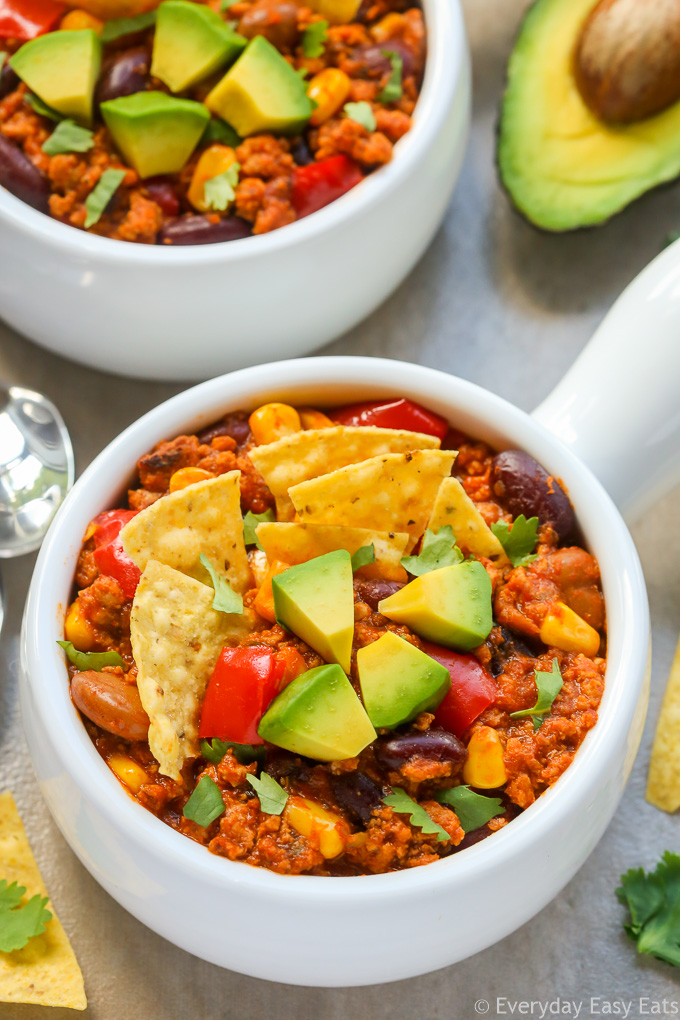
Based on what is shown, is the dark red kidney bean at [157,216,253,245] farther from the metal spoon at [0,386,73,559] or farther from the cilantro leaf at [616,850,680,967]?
the cilantro leaf at [616,850,680,967]

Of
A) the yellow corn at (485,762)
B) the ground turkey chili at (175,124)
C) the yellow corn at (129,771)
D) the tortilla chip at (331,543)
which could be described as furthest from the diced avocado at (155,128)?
the yellow corn at (485,762)

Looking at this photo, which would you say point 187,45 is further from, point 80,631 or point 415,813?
point 415,813

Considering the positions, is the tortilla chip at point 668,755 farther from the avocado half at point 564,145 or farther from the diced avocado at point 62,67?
the diced avocado at point 62,67

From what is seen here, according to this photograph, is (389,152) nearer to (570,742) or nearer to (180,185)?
(180,185)

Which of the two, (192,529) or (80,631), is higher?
(192,529)

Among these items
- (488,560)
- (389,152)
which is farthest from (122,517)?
(389,152)

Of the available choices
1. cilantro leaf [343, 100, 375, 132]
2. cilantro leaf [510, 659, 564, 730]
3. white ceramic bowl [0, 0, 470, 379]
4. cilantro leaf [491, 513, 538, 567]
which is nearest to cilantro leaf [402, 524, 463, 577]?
cilantro leaf [491, 513, 538, 567]

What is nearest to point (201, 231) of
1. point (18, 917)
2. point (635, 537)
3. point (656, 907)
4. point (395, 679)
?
point (395, 679)
